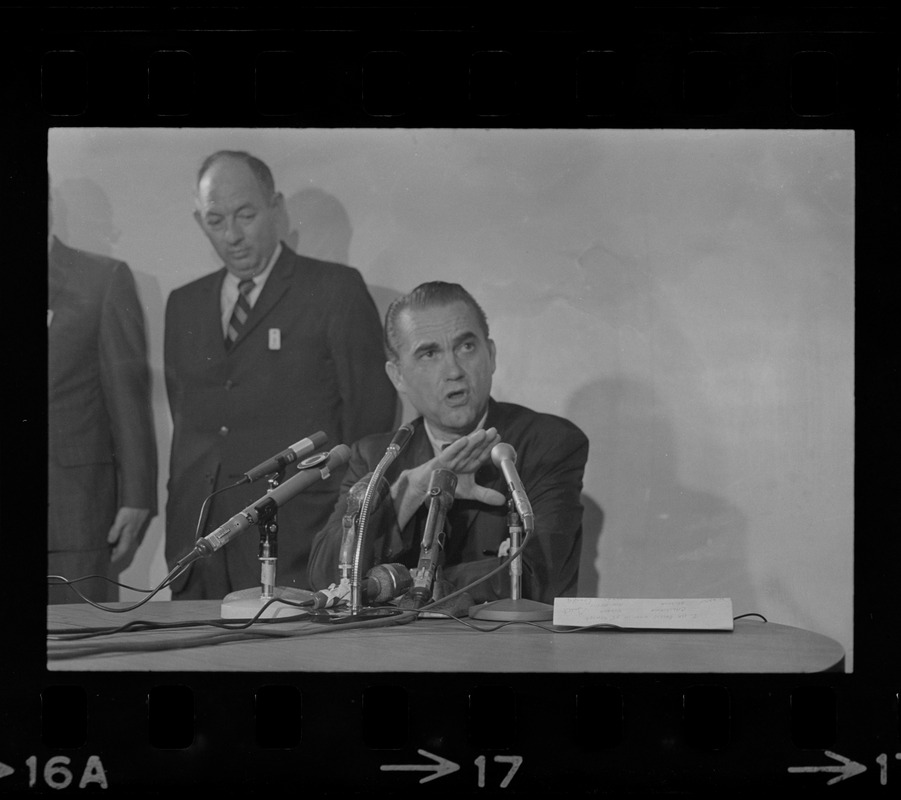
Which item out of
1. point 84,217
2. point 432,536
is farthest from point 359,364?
point 84,217

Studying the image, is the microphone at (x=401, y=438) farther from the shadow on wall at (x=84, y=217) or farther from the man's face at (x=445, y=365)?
the shadow on wall at (x=84, y=217)

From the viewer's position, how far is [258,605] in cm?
250

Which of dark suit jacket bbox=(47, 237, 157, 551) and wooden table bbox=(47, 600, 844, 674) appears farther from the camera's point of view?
dark suit jacket bbox=(47, 237, 157, 551)

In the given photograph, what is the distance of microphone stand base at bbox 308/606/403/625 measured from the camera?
245 cm

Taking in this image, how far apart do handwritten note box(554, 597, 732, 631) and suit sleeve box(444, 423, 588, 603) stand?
4cm

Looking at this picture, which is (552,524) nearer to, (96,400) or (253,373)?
(253,373)

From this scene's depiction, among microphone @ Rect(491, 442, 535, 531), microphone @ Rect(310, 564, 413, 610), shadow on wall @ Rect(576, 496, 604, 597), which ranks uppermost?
microphone @ Rect(491, 442, 535, 531)

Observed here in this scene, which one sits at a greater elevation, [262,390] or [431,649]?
[262,390]

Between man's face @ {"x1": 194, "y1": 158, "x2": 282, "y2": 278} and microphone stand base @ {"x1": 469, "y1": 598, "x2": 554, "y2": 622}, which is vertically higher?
man's face @ {"x1": 194, "y1": 158, "x2": 282, "y2": 278}

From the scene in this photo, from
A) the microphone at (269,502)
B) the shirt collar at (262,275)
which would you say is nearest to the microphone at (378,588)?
the microphone at (269,502)

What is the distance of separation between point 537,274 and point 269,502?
716mm

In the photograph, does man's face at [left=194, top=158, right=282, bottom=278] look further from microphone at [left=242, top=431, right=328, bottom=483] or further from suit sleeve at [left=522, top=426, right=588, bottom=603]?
suit sleeve at [left=522, top=426, right=588, bottom=603]
